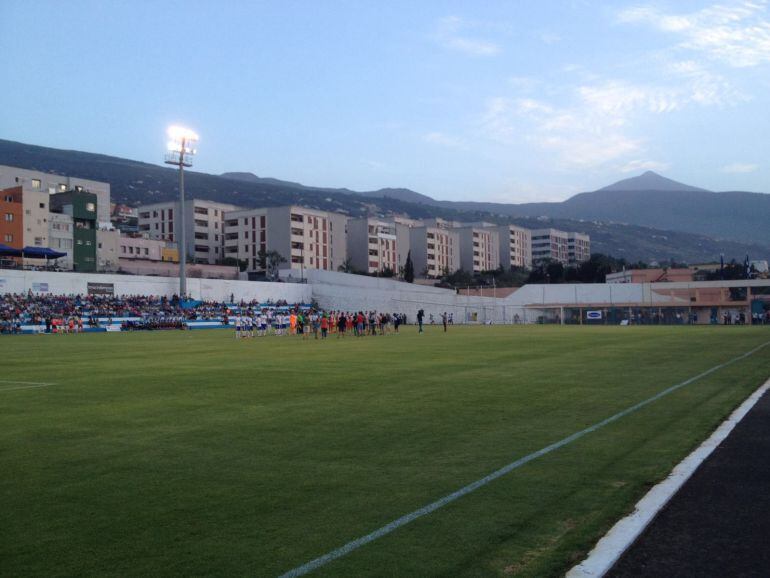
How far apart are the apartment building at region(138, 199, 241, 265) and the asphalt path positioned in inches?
4924

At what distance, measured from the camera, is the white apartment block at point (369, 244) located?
466 feet

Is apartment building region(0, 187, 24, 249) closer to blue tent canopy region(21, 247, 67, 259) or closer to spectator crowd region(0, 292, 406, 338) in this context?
blue tent canopy region(21, 247, 67, 259)

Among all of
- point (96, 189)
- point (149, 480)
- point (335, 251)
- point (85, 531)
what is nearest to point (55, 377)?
point (149, 480)

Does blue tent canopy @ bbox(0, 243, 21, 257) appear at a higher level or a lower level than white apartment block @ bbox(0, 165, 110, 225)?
lower

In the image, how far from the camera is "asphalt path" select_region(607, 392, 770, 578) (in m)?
4.67

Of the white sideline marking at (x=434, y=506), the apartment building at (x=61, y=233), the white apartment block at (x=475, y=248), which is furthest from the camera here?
the white apartment block at (x=475, y=248)

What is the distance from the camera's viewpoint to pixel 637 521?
554 cm

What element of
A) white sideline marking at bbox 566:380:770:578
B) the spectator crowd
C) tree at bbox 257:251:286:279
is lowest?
white sideline marking at bbox 566:380:770:578

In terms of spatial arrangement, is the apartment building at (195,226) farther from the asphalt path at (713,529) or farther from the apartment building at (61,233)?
the asphalt path at (713,529)

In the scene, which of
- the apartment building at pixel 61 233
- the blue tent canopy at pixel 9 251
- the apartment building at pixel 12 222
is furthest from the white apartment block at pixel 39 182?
the blue tent canopy at pixel 9 251

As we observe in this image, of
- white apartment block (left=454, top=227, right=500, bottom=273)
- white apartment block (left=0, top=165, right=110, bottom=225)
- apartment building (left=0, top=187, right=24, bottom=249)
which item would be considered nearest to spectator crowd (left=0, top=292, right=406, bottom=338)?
apartment building (left=0, top=187, right=24, bottom=249)

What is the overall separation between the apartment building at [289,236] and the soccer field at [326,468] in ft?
345

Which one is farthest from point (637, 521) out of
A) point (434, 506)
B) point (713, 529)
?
point (434, 506)

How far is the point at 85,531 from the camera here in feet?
18.3
